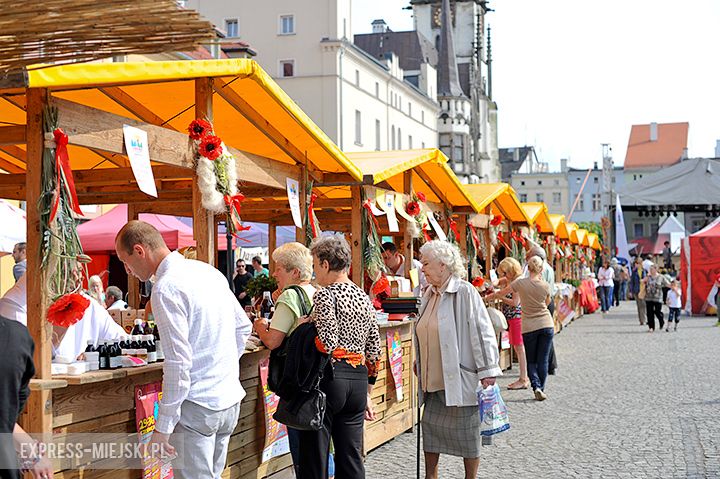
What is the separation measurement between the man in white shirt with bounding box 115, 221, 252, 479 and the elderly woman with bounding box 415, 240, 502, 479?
2170 millimetres

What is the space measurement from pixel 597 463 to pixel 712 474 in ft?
3.08

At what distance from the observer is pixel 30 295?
5074 mm

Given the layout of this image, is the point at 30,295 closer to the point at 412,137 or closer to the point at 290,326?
the point at 290,326

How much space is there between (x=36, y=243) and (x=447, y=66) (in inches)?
3309

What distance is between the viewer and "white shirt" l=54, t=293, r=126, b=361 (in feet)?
19.0

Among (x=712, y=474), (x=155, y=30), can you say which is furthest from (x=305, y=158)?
(x=155, y=30)

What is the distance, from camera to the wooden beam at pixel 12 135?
17.7 feet

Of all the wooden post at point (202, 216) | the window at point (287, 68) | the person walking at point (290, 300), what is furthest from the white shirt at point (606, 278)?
the person walking at point (290, 300)

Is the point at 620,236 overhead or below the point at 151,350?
overhead

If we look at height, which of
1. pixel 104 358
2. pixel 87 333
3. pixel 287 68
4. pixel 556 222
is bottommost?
pixel 104 358

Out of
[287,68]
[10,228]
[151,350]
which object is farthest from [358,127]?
[151,350]

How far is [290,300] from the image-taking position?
5785 mm

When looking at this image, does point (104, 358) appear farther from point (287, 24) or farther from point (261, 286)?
point (287, 24)

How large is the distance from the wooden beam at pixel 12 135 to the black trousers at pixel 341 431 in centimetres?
210
